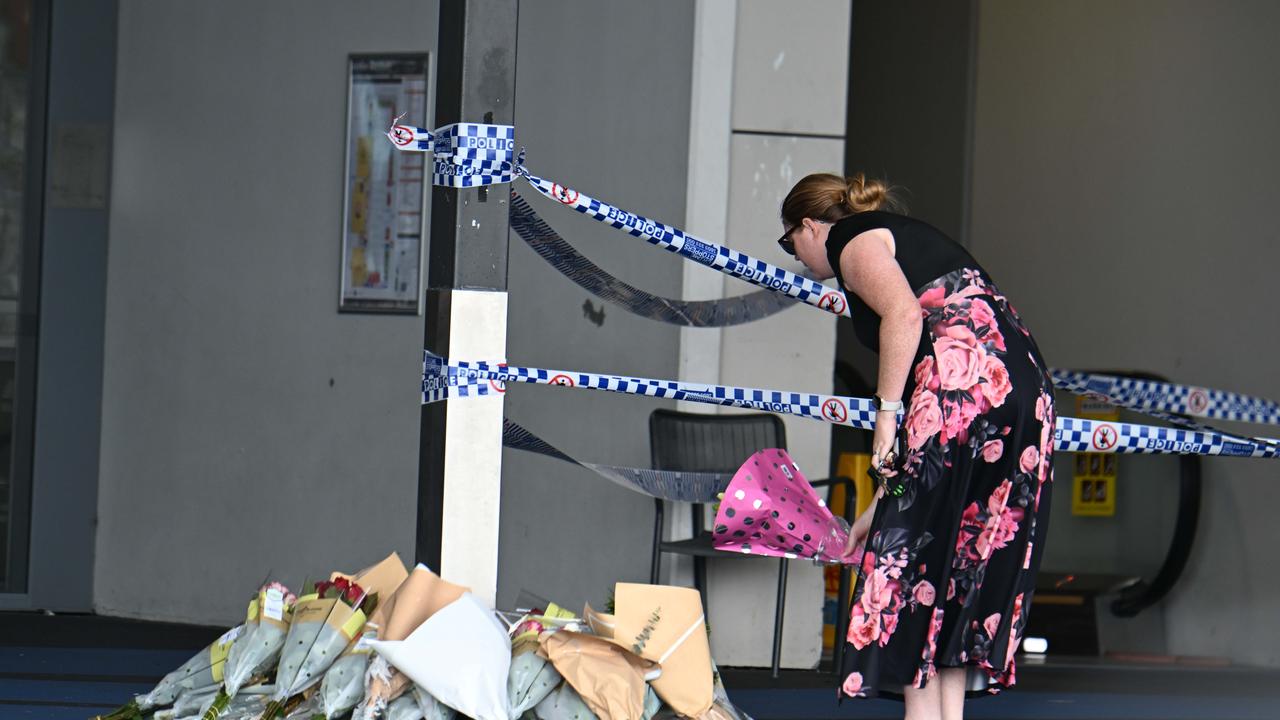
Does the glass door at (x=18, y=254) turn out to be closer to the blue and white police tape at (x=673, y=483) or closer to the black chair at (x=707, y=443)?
the blue and white police tape at (x=673, y=483)

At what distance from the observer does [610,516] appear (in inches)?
190

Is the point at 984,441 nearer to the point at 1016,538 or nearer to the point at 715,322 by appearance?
the point at 1016,538

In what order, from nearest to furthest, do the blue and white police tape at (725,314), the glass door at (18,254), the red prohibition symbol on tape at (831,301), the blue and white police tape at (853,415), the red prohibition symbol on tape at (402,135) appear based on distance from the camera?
the red prohibition symbol on tape at (402,135) → the blue and white police tape at (853,415) → the blue and white police tape at (725,314) → the red prohibition symbol on tape at (831,301) → the glass door at (18,254)

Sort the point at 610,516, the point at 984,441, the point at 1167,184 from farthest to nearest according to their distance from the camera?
the point at 1167,184
the point at 610,516
the point at 984,441

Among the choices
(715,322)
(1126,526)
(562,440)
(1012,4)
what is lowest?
(1126,526)

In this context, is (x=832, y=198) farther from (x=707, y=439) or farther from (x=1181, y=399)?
(x=1181, y=399)

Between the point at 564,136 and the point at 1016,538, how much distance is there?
258 cm

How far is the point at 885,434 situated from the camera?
2.66 metres

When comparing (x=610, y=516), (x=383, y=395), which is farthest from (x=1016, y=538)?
(x=383, y=395)

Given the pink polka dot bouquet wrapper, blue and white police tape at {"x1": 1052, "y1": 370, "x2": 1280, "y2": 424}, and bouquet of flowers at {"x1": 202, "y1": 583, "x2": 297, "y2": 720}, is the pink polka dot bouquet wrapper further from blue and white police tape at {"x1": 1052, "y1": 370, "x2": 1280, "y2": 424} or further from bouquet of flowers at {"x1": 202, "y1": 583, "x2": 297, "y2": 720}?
blue and white police tape at {"x1": 1052, "y1": 370, "x2": 1280, "y2": 424}

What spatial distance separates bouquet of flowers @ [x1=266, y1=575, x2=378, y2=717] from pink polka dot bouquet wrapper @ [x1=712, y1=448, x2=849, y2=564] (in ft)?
2.69

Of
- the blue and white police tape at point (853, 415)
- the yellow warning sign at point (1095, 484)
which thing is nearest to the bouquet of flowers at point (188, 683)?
the blue and white police tape at point (853, 415)

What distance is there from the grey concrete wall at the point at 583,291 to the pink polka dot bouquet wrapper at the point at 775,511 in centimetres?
161

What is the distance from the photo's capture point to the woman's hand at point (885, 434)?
266cm
